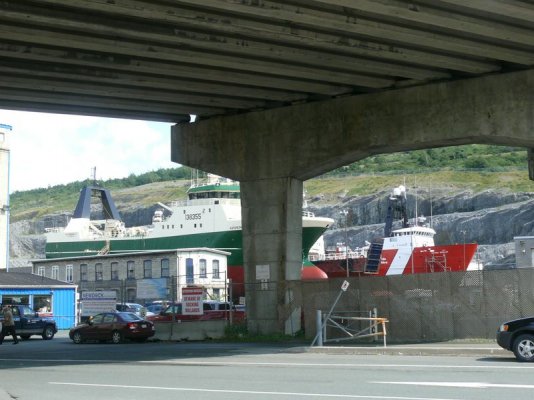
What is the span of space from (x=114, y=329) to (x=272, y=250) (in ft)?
26.9

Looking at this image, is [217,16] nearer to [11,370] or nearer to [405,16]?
[405,16]

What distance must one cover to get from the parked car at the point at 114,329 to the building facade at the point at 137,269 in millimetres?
25108

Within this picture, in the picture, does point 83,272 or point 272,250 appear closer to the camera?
point 272,250

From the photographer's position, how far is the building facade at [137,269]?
217 feet

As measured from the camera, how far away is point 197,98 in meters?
28.7

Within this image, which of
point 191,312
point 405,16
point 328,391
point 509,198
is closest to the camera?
point 328,391

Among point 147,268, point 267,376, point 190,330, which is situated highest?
point 147,268

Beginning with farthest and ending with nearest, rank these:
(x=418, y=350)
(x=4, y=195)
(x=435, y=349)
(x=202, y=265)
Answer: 1. (x=4, y=195)
2. (x=202, y=265)
3. (x=418, y=350)
4. (x=435, y=349)

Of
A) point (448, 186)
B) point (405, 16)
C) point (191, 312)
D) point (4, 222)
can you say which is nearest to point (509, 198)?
point (448, 186)

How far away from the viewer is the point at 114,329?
33.7m

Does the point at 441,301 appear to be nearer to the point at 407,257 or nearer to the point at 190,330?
the point at 190,330

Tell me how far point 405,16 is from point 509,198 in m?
135

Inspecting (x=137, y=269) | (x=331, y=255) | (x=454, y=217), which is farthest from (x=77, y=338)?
→ (x=454, y=217)

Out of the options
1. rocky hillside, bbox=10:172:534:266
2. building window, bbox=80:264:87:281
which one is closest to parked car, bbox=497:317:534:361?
building window, bbox=80:264:87:281
